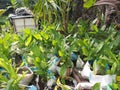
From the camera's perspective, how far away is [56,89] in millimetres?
1304

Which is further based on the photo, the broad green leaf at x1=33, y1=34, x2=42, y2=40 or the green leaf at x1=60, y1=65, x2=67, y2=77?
the broad green leaf at x1=33, y1=34, x2=42, y2=40

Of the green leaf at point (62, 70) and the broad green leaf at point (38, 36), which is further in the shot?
the broad green leaf at point (38, 36)

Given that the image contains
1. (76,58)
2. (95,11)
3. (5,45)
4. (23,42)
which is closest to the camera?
(76,58)

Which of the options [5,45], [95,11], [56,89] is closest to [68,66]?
[56,89]

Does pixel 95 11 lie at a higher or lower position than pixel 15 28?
higher

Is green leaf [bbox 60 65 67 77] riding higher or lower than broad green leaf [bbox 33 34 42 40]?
lower

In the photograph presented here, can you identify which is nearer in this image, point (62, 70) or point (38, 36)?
point (62, 70)

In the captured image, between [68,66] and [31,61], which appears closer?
[68,66]

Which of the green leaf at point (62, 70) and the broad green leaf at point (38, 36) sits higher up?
the broad green leaf at point (38, 36)

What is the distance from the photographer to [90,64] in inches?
56.6

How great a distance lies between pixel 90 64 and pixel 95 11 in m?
1.10

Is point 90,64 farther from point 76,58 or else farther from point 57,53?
point 57,53

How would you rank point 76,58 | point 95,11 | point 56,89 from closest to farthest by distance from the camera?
1. point 56,89
2. point 76,58
3. point 95,11

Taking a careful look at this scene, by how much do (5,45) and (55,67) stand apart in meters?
0.45
